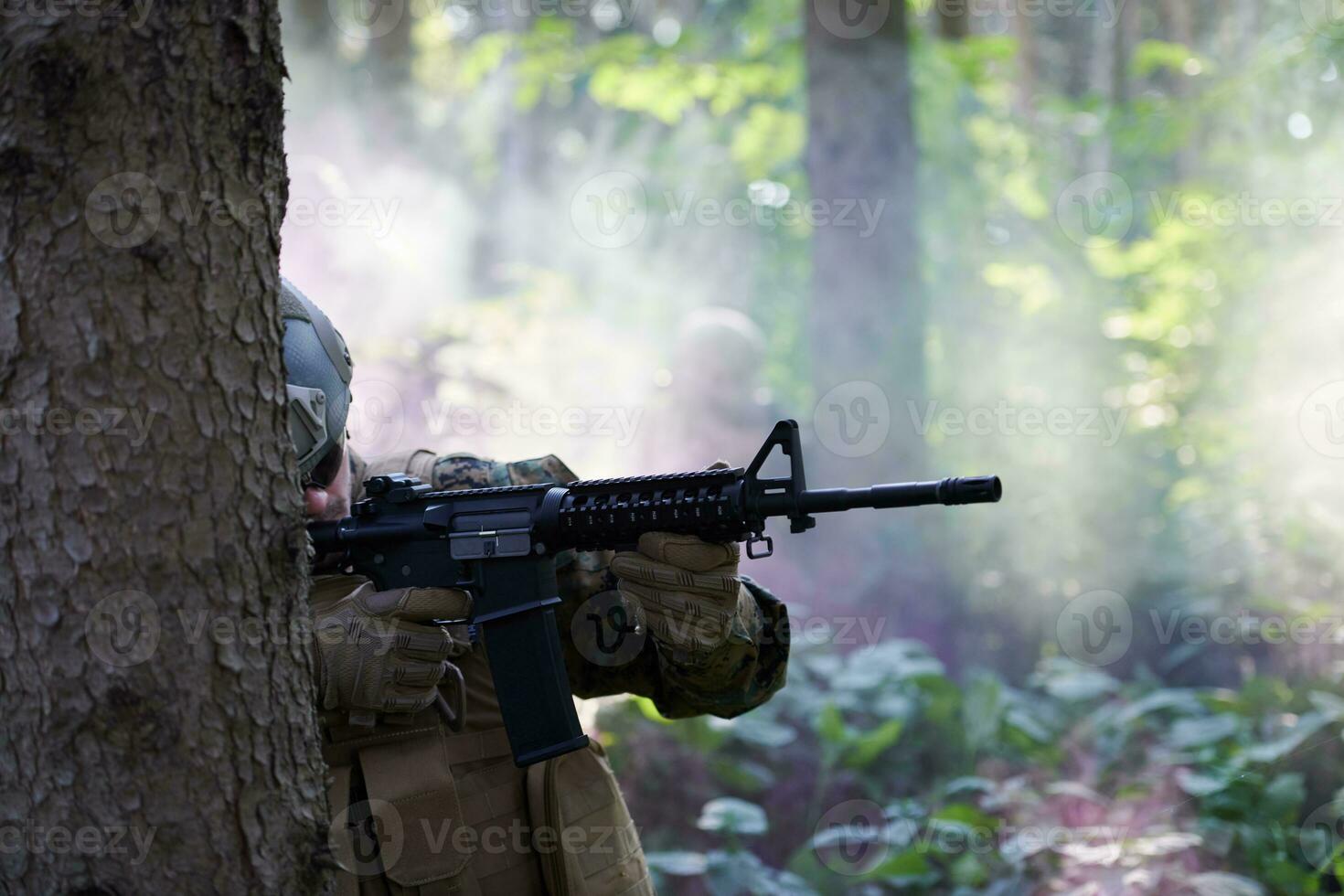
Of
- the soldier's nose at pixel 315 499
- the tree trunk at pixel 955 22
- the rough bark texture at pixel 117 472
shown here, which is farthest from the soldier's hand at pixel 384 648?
the tree trunk at pixel 955 22

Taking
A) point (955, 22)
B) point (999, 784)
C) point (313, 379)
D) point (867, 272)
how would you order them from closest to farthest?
point (313, 379) → point (999, 784) → point (867, 272) → point (955, 22)

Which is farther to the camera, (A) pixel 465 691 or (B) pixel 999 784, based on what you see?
(B) pixel 999 784

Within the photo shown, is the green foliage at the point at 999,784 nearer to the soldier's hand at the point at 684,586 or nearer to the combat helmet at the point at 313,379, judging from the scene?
the soldier's hand at the point at 684,586

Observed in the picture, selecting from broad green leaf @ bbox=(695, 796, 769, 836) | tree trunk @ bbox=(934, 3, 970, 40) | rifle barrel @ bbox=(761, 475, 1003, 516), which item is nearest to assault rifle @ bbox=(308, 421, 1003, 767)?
rifle barrel @ bbox=(761, 475, 1003, 516)

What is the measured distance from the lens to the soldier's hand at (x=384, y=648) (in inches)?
92.7

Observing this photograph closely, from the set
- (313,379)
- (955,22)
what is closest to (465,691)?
(313,379)

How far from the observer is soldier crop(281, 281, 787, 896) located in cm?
238

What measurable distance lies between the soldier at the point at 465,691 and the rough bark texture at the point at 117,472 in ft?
2.27

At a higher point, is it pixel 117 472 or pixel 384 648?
pixel 117 472

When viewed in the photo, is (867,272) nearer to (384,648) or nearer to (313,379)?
(313,379)

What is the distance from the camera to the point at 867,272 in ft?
30.3

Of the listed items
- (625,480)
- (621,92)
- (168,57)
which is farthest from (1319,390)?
(168,57)

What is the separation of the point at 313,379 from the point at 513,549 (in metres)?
0.59

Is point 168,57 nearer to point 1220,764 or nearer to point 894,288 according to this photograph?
point 1220,764
